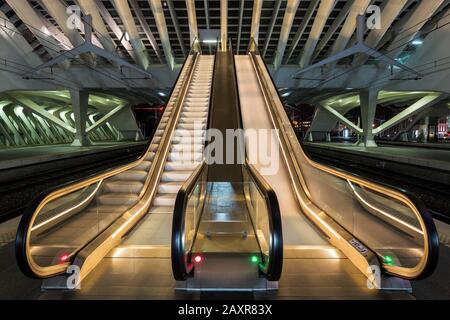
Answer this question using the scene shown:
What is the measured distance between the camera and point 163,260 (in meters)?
4.02

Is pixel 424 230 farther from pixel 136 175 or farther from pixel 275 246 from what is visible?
pixel 136 175

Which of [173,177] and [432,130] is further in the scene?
[432,130]

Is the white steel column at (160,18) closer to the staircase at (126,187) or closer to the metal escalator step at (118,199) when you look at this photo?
the staircase at (126,187)

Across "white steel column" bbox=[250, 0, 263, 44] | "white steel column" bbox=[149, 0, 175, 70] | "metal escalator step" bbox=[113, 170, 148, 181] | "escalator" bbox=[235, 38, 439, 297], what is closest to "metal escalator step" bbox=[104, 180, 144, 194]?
"metal escalator step" bbox=[113, 170, 148, 181]

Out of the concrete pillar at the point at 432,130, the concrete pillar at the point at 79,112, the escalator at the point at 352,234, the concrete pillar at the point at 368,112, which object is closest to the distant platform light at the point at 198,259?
the escalator at the point at 352,234

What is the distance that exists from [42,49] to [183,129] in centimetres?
1609

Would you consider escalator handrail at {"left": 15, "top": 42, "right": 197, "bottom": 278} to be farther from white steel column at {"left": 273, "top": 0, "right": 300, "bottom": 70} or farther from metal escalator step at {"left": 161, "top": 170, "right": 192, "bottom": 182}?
white steel column at {"left": 273, "top": 0, "right": 300, "bottom": 70}

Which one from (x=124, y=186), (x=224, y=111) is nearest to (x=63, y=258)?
(x=124, y=186)

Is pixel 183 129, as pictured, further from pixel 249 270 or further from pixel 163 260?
pixel 249 270

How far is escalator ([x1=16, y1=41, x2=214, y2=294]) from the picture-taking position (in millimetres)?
3205

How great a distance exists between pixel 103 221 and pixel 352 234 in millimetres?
3173

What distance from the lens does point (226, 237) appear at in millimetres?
4102

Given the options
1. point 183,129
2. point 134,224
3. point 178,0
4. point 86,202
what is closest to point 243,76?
point 183,129

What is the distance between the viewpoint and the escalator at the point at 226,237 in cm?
317
